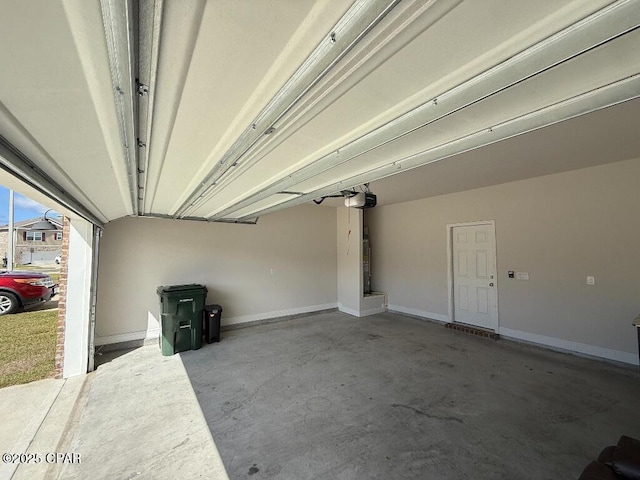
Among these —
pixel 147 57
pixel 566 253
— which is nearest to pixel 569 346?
pixel 566 253

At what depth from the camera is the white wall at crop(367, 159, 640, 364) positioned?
3.83 meters

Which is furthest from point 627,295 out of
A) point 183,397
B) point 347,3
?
point 183,397

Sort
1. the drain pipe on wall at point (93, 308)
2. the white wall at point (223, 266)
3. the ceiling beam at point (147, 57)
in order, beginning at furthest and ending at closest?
the white wall at point (223, 266) < the drain pipe on wall at point (93, 308) < the ceiling beam at point (147, 57)

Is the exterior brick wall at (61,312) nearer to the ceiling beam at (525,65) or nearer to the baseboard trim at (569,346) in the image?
the ceiling beam at (525,65)

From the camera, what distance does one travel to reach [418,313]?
21.4 ft

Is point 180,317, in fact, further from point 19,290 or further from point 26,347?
point 19,290

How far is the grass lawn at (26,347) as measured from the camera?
358 cm

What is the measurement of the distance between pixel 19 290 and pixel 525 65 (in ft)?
31.1

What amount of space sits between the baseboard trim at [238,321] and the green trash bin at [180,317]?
59cm

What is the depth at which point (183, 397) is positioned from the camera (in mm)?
3090

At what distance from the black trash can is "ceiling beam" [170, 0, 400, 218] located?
13.0 ft

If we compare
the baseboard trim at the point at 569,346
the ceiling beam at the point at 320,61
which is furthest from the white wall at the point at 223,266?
the ceiling beam at the point at 320,61

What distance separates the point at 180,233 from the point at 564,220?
22.1ft

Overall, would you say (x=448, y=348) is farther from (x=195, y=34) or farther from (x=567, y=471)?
(x=195, y=34)
